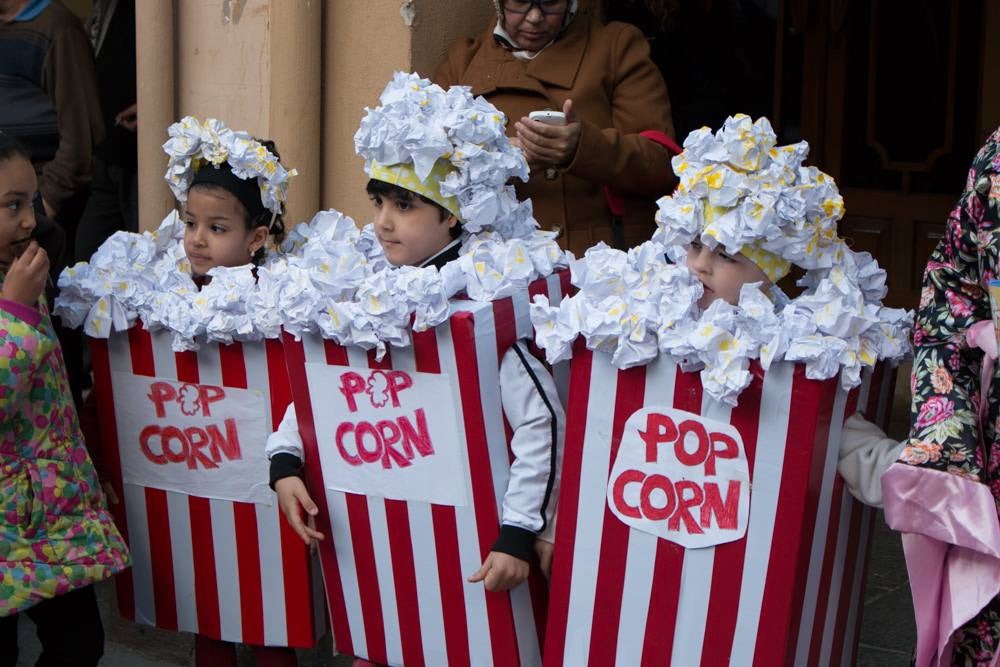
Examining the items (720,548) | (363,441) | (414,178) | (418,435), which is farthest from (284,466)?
(720,548)

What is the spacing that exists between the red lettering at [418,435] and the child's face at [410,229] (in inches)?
15.1

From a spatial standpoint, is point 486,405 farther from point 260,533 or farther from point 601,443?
point 260,533

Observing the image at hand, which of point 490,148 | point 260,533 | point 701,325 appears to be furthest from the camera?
point 260,533

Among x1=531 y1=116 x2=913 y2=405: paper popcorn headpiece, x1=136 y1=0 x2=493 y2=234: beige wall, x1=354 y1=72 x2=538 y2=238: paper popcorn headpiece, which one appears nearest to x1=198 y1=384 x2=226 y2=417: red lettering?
x1=354 y1=72 x2=538 y2=238: paper popcorn headpiece

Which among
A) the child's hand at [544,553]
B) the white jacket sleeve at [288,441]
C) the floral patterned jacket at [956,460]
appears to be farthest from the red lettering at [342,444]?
the floral patterned jacket at [956,460]

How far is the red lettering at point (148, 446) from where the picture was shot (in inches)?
137

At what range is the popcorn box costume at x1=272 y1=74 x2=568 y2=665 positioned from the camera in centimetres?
290

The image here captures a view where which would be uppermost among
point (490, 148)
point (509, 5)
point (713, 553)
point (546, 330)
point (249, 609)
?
point (509, 5)

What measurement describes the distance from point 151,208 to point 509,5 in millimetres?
1558

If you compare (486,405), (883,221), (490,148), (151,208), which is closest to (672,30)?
(883,221)

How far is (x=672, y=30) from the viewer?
20.8ft

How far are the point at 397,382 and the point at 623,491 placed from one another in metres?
0.53

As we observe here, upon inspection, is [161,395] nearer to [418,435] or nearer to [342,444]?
[342,444]

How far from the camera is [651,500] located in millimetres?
2742
